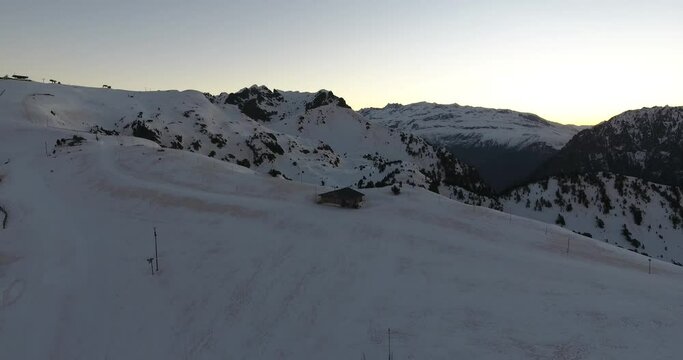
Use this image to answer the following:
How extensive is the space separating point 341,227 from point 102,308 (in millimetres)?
16662

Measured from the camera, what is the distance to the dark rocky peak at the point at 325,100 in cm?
18312

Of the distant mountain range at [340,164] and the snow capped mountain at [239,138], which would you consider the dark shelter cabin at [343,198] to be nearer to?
the distant mountain range at [340,164]

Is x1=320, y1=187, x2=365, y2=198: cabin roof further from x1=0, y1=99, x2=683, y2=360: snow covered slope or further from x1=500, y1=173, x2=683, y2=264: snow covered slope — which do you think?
x1=500, y1=173, x2=683, y2=264: snow covered slope

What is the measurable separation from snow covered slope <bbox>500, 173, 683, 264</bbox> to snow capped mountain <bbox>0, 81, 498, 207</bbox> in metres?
9.41

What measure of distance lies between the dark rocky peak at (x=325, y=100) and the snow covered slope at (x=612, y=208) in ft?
328

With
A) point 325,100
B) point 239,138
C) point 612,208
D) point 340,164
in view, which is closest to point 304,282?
point 612,208

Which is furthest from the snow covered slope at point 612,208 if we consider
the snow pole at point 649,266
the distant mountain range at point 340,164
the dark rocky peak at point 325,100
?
the dark rocky peak at point 325,100

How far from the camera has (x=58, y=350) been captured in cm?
2117

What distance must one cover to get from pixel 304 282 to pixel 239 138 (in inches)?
3435

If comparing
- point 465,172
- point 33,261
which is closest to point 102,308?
point 33,261

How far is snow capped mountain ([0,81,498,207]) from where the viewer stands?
9044cm

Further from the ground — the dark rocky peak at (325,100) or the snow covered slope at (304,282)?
the dark rocky peak at (325,100)

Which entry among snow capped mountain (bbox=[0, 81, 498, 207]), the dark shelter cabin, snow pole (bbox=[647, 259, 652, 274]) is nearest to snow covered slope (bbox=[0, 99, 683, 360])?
snow pole (bbox=[647, 259, 652, 274])

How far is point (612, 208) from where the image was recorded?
82312mm
